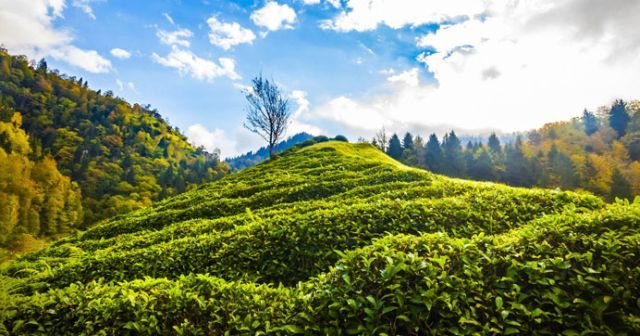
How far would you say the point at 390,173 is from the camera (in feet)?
67.5

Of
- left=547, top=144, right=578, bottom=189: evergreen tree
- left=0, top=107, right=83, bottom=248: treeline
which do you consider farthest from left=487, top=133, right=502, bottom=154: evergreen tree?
left=0, top=107, right=83, bottom=248: treeline

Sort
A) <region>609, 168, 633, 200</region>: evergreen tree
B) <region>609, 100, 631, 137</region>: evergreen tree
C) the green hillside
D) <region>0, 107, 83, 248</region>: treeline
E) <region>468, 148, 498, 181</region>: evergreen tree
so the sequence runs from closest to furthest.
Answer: the green hillside, <region>609, 168, 633, 200</region>: evergreen tree, <region>0, 107, 83, 248</region>: treeline, <region>468, 148, 498, 181</region>: evergreen tree, <region>609, 100, 631, 137</region>: evergreen tree

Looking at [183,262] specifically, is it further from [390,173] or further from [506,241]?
[390,173]

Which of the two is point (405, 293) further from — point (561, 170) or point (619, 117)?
point (619, 117)

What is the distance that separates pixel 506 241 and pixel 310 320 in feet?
11.3

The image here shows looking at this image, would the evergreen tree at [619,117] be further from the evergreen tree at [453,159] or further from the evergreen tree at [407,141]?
the evergreen tree at [407,141]

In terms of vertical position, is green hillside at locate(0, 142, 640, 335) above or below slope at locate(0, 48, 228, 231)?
below

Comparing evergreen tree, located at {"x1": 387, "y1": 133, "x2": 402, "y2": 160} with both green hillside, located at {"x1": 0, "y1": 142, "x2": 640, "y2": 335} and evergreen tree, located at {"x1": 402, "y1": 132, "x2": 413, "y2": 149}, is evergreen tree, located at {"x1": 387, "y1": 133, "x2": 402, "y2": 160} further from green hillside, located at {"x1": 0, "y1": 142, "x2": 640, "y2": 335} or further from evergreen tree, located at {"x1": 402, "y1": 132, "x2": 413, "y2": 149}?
green hillside, located at {"x1": 0, "y1": 142, "x2": 640, "y2": 335}

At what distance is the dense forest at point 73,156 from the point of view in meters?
66.2

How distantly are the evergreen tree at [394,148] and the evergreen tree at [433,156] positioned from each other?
7.78 meters

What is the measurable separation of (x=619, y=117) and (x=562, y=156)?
103 feet

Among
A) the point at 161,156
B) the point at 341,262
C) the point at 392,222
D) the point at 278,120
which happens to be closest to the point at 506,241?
the point at 341,262

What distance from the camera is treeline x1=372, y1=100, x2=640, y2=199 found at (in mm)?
63312

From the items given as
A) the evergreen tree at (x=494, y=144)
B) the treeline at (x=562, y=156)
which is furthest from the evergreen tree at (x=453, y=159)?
the evergreen tree at (x=494, y=144)
